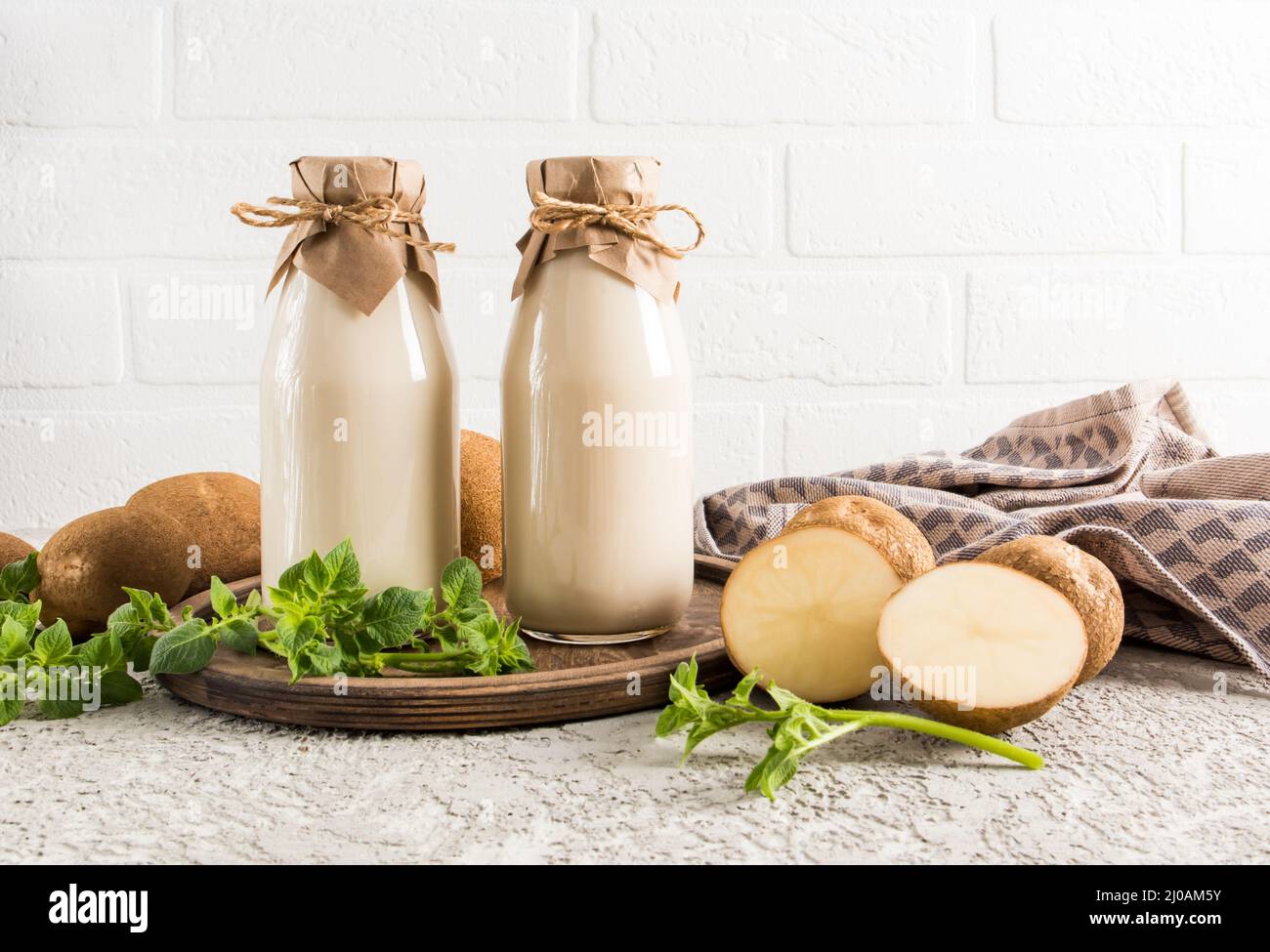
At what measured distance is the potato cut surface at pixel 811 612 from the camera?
0.57 m

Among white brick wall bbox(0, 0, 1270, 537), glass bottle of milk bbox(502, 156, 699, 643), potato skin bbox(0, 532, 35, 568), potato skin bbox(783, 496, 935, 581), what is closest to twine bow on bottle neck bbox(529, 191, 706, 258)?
glass bottle of milk bbox(502, 156, 699, 643)

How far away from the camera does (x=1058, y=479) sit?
38.3 inches

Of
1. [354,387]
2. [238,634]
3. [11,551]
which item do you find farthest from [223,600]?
[11,551]

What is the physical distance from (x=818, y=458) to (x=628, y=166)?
0.92 metres

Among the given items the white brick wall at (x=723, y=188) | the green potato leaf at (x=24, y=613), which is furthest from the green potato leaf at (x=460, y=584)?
the white brick wall at (x=723, y=188)

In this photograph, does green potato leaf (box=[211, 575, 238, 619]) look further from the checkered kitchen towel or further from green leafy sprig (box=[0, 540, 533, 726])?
the checkered kitchen towel

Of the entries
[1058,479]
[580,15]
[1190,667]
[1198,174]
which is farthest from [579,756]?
[1198,174]

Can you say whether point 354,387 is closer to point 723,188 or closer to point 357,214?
point 357,214

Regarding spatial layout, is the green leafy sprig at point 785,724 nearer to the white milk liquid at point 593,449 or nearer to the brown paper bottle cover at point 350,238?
the white milk liquid at point 593,449

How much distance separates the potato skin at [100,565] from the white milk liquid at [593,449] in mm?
218

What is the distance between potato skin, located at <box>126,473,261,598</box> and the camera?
0.79 m
